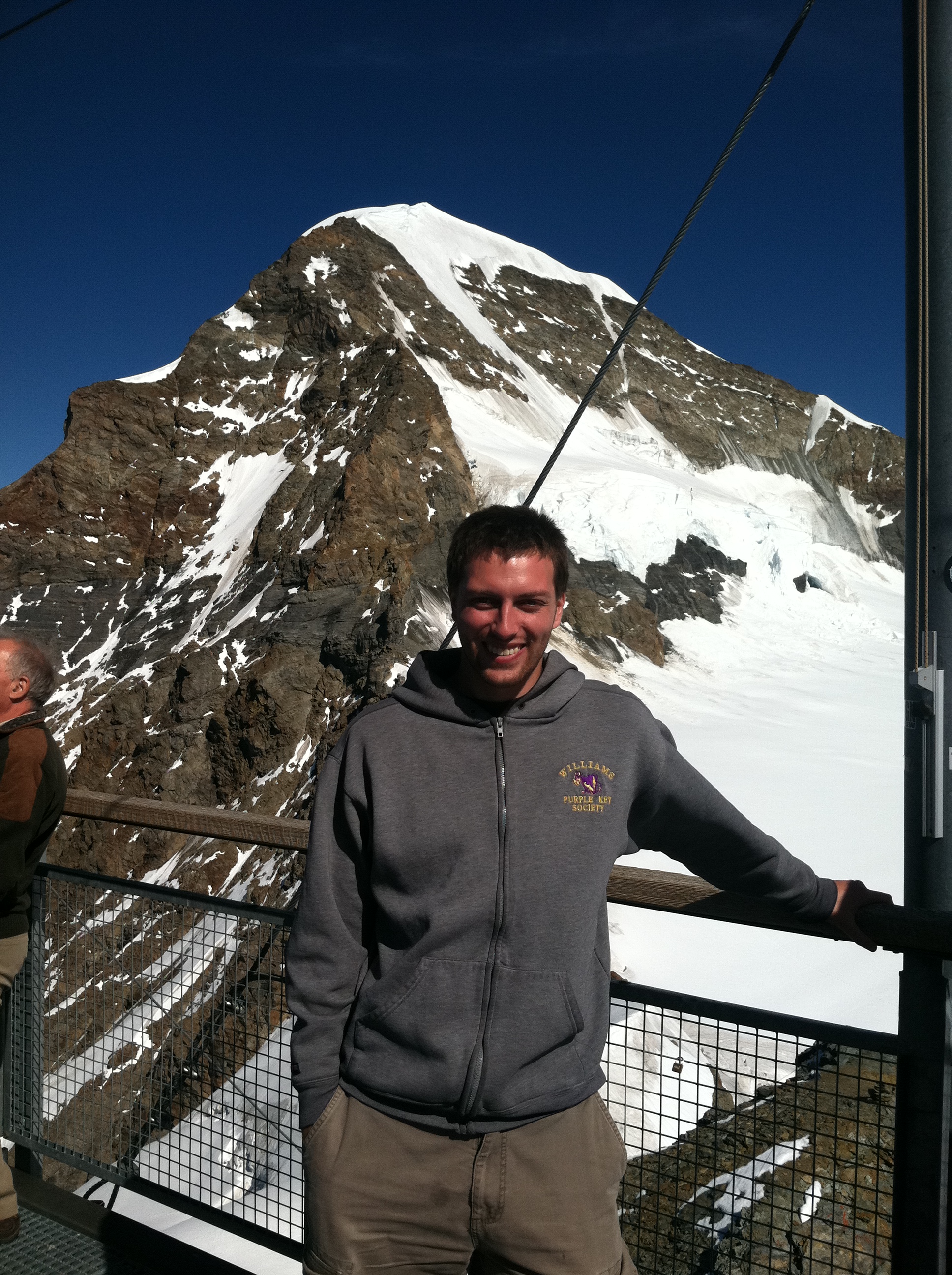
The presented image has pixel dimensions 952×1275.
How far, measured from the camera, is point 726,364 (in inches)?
2026

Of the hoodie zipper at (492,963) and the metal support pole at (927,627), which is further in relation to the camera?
the metal support pole at (927,627)

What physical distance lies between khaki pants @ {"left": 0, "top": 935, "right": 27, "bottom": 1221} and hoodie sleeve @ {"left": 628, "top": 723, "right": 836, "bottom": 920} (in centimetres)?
184

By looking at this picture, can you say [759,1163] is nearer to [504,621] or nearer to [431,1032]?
[431,1032]

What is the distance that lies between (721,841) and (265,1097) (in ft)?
5.70

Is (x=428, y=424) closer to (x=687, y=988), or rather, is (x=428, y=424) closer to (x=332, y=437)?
(x=332, y=437)

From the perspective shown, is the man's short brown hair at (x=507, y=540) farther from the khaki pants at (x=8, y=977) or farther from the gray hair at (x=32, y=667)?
the khaki pants at (x=8, y=977)

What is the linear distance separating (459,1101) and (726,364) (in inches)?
2109

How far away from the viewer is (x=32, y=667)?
2.68m

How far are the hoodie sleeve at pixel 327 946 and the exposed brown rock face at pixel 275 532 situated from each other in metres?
10.7

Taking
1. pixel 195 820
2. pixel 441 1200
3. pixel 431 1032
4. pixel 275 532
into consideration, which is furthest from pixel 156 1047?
pixel 275 532

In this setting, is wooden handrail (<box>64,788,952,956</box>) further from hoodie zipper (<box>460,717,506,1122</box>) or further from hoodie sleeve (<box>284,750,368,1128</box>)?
hoodie sleeve (<box>284,750,368,1128</box>)

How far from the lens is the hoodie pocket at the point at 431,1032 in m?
1.66

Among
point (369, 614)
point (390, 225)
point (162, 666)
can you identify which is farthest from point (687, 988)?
point (390, 225)

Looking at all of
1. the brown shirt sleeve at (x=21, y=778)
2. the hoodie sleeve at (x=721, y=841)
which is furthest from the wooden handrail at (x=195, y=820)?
the hoodie sleeve at (x=721, y=841)
